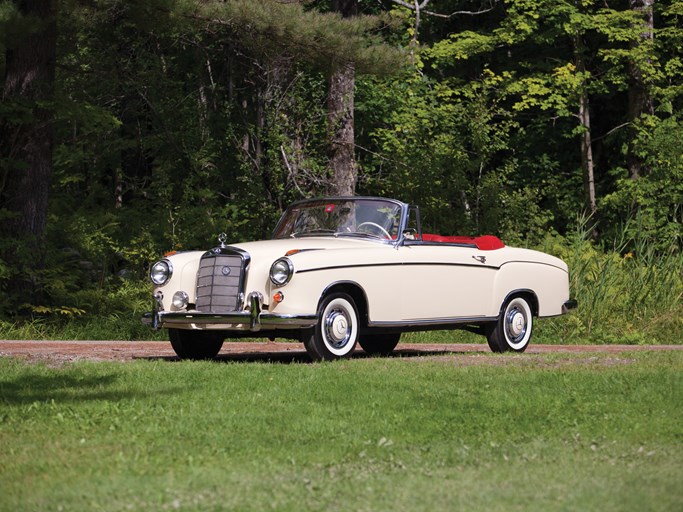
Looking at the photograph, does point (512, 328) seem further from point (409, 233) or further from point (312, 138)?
point (312, 138)

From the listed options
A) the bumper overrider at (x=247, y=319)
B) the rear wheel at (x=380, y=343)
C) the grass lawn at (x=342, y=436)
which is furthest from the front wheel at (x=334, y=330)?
the rear wheel at (x=380, y=343)

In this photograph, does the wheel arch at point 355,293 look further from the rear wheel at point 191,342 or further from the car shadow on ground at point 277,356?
the rear wheel at point 191,342

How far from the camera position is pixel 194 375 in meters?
10.4

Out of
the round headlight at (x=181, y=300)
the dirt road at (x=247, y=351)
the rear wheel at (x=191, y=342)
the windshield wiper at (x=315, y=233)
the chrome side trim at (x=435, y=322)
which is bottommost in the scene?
the dirt road at (x=247, y=351)

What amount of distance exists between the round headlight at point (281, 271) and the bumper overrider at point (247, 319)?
0.24m

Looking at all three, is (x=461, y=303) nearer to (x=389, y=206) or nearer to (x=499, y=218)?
(x=389, y=206)

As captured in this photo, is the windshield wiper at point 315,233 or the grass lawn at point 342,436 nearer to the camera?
the grass lawn at point 342,436

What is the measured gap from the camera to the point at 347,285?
40.2ft

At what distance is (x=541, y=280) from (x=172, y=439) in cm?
790

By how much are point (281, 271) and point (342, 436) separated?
13.4 ft

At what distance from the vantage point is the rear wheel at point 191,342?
42.5 ft

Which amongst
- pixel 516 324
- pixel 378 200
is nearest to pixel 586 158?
pixel 516 324

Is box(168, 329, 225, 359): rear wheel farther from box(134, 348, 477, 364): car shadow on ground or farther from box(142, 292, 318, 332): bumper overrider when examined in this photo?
box(142, 292, 318, 332): bumper overrider

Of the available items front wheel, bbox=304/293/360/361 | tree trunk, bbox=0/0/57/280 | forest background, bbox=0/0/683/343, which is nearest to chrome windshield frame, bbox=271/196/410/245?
front wheel, bbox=304/293/360/361
